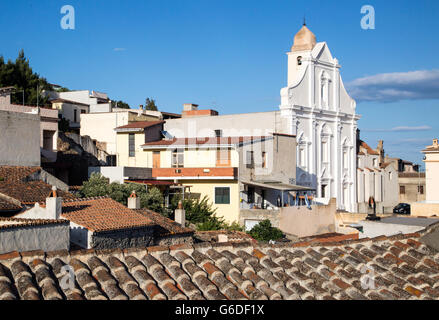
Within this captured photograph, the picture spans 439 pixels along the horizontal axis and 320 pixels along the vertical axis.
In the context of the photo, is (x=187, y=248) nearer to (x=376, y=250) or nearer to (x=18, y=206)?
(x=376, y=250)

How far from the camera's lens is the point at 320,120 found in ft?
180

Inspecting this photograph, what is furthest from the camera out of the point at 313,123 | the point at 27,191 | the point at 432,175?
the point at 313,123

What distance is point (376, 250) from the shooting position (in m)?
10.0

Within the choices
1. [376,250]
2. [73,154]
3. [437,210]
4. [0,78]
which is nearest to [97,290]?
[376,250]

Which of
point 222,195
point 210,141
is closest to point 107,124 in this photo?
point 210,141

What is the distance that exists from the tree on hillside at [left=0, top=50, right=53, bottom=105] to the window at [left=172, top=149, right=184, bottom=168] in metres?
17.0

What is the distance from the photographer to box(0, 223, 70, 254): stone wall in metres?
16.1

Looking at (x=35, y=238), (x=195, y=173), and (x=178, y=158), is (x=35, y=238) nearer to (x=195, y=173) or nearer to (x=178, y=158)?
(x=195, y=173)

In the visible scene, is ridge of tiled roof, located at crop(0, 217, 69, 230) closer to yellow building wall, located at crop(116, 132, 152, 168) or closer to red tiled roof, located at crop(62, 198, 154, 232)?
red tiled roof, located at crop(62, 198, 154, 232)

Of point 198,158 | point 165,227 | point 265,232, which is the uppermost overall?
point 198,158

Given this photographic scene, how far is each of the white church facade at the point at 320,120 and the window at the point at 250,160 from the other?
32.7ft

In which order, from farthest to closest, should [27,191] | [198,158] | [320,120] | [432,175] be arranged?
[320,120] → [198,158] → [432,175] → [27,191]

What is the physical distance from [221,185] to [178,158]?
3978 mm

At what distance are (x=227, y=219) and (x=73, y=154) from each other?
1175 cm
